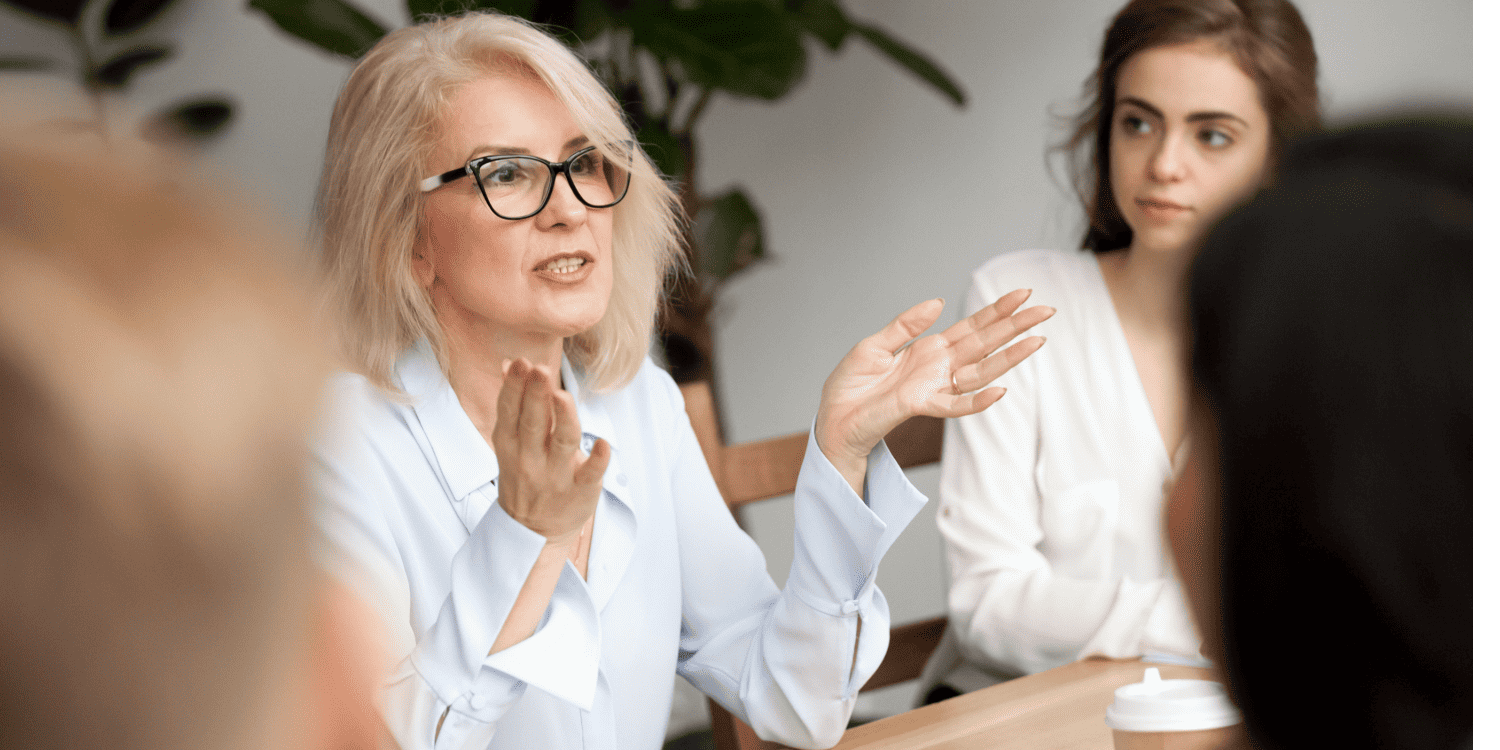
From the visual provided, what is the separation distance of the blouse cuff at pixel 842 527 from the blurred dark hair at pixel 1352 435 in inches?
21.0

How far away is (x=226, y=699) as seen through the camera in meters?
0.29

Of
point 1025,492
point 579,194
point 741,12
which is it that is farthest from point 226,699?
point 741,12

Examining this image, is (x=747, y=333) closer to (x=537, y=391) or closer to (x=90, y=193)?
(x=537, y=391)

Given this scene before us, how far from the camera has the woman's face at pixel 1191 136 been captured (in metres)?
1.55

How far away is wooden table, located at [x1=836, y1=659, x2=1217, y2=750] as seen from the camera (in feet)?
3.23

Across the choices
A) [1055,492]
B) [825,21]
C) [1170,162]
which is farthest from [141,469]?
[825,21]

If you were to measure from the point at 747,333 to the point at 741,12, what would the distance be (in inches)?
50.7

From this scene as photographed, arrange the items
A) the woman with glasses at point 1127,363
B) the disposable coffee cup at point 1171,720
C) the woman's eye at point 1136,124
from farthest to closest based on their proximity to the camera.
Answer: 1. the woman's eye at point 1136,124
2. the woman with glasses at point 1127,363
3. the disposable coffee cup at point 1171,720

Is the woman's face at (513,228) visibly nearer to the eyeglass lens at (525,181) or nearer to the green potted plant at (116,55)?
the eyeglass lens at (525,181)

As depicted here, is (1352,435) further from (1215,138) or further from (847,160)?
(847,160)

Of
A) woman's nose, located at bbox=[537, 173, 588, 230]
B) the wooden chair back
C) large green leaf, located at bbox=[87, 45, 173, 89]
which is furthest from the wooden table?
large green leaf, located at bbox=[87, 45, 173, 89]

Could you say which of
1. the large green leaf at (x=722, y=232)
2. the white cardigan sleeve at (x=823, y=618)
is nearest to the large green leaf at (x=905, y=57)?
the large green leaf at (x=722, y=232)

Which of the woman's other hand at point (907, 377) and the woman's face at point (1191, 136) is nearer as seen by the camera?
the woman's other hand at point (907, 377)

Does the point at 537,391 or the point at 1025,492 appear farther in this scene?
the point at 1025,492
